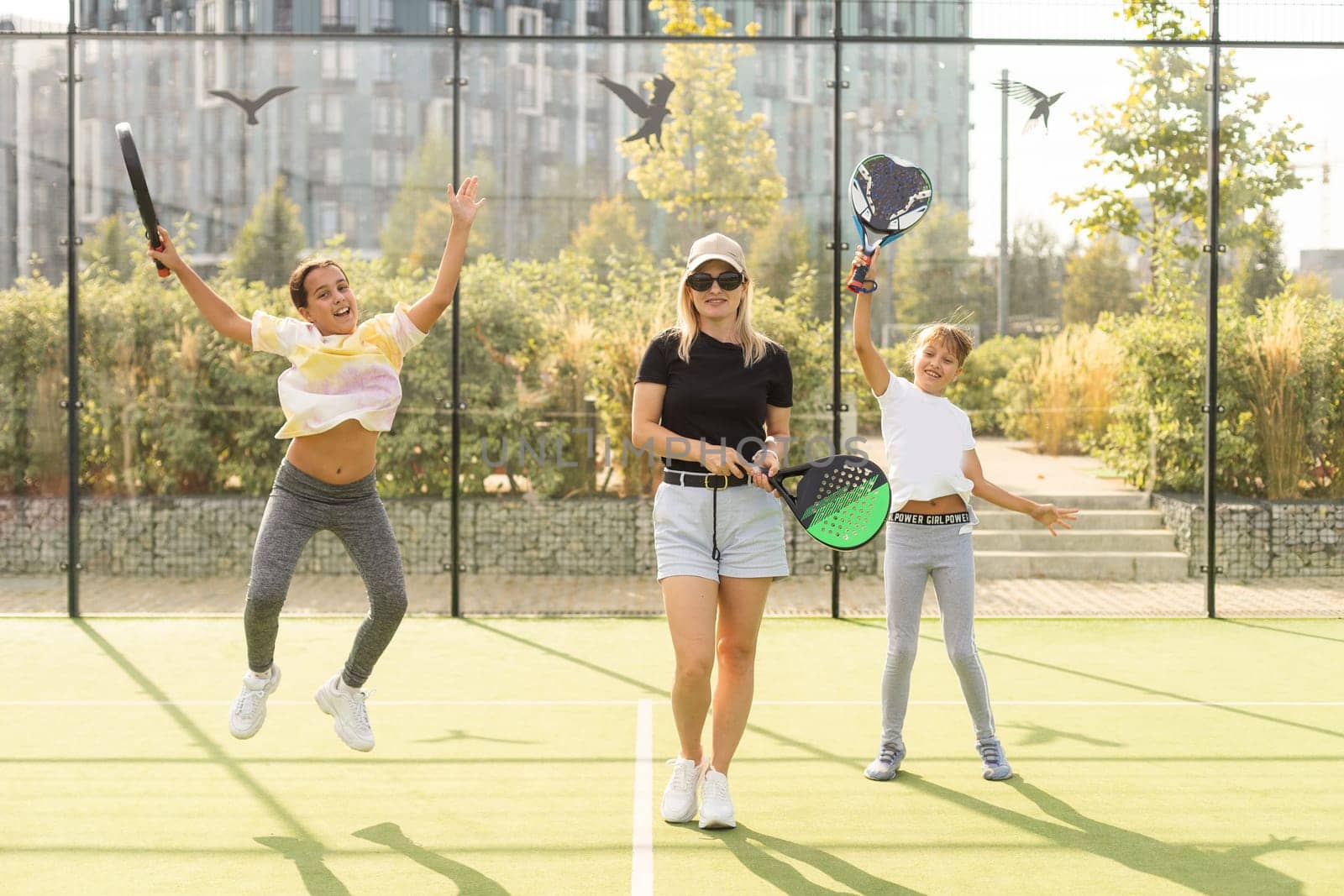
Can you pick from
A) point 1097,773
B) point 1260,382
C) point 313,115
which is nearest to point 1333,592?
point 1260,382

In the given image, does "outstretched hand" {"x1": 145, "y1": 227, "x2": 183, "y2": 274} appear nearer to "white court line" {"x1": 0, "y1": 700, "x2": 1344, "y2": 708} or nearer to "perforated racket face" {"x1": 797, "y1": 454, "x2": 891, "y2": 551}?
"perforated racket face" {"x1": 797, "y1": 454, "x2": 891, "y2": 551}

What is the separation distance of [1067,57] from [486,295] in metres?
3.28

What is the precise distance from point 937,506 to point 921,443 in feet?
0.62

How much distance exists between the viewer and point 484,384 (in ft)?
26.1

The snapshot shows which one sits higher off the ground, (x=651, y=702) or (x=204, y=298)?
(x=204, y=298)

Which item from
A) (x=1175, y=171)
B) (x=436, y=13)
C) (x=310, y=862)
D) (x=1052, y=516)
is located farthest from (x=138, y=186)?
(x=436, y=13)

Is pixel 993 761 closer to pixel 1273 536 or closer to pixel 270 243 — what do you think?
pixel 1273 536

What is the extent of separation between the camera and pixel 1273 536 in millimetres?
7914

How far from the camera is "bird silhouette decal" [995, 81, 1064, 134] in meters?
7.76

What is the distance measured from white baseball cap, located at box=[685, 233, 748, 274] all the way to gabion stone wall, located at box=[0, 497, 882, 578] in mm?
4106

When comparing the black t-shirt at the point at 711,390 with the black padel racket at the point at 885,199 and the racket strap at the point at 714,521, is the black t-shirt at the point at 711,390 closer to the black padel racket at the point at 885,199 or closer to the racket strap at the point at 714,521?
the racket strap at the point at 714,521

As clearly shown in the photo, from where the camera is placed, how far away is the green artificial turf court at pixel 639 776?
365 centimetres

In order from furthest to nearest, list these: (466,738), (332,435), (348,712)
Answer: (466,738) < (348,712) < (332,435)

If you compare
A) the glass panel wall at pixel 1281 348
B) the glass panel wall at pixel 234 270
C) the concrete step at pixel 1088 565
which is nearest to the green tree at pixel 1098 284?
the glass panel wall at pixel 1281 348
